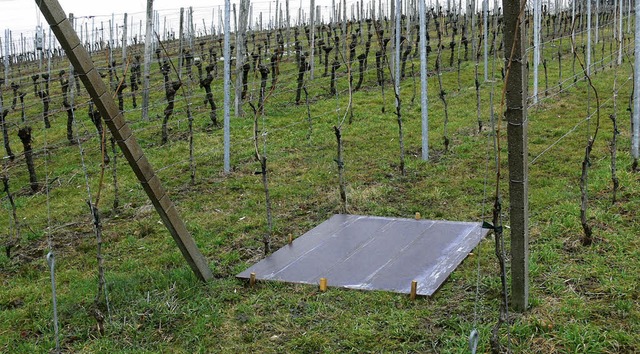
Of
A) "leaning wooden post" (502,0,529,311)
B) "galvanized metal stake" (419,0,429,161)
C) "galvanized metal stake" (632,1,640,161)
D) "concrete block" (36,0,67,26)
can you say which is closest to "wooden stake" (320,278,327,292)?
"leaning wooden post" (502,0,529,311)

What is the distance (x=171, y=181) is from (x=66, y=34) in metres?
4.84

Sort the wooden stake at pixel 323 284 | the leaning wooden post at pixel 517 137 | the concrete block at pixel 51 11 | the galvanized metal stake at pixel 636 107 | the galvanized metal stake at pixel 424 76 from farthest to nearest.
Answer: the galvanized metal stake at pixel 424 76, the galvanized metal stake at pixel 636 107, the wooden stake at pixel 323 284, the concrete block at pixel 51 11, the leaning wooden post at pixel 517 137

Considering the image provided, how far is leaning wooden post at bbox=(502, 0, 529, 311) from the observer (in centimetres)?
349

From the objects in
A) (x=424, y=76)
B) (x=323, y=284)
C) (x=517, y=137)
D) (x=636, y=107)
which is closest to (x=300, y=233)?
(x=323, y=284)

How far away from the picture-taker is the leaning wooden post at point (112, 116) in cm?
391

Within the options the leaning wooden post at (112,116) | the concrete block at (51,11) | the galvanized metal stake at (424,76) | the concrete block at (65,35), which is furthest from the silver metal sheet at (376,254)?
the galvanized metal stake at (424,76)

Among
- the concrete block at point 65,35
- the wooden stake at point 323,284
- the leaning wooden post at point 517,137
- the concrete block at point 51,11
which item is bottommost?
the wooden stake at point 323,284

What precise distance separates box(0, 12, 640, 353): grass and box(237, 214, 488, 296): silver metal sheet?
143 mm

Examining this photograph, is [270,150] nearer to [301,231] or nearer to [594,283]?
[301,231]

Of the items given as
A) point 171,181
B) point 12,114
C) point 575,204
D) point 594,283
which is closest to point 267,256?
point 594,283

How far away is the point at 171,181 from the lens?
866 centimetres

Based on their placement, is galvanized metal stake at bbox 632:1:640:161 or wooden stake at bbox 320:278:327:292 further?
galvanized metal stake at bbox 632:1:640:161

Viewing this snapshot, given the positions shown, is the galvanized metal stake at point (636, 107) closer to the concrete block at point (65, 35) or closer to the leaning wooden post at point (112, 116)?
the leaning wooden post at point (112, 116)

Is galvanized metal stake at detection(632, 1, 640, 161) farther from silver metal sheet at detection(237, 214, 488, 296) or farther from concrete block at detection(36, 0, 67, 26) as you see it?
concrete block at detection(36, 0, 67, 26)
